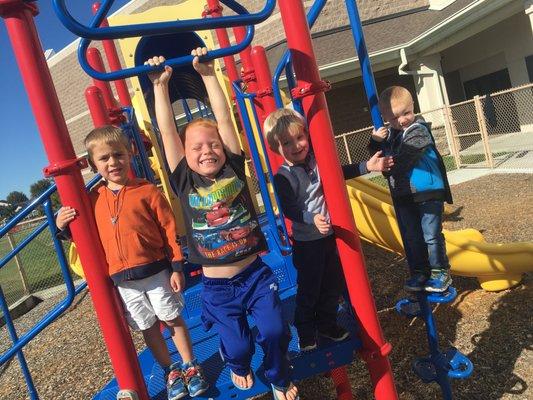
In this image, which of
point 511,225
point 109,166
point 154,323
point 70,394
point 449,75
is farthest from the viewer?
point 449,75

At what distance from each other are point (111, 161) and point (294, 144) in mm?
846

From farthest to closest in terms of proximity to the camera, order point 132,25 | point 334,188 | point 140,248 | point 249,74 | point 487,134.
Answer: point 487,134
point 249,74
point 140,248
point 334,188
point 132,25

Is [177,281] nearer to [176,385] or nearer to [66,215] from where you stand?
[176,385]

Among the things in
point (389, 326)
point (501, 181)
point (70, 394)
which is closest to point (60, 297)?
point (70, 394)

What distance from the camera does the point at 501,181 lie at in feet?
26.0

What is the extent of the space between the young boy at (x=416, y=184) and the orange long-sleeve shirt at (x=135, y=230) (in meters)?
1.16

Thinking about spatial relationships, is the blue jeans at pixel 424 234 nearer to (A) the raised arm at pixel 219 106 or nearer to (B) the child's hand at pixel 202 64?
(A) the raised arm at pixel 219 106

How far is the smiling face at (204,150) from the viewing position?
1.94m

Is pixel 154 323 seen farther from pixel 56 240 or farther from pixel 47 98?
pixel 47 98

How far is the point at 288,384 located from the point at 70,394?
119 inches

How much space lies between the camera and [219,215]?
195 cm

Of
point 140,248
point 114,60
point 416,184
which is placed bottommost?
point 416,184

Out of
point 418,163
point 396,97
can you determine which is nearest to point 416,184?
point 418,163

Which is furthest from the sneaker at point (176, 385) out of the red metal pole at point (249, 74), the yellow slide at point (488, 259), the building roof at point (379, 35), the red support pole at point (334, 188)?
the building roof at point (379, 35)
